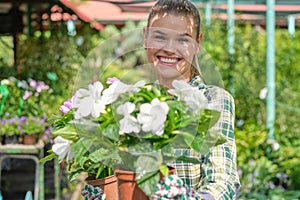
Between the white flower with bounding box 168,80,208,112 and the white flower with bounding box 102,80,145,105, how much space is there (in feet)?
0.21

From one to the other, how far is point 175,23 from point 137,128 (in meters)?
0.37

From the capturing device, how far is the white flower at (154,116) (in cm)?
127

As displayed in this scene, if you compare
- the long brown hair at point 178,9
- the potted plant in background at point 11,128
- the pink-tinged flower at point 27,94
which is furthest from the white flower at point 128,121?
the pink-tinged flower at point 27,94

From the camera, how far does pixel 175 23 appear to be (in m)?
1.57

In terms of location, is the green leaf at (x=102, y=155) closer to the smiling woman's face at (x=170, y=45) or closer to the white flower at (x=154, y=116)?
the white flower at (x=154, y=116)

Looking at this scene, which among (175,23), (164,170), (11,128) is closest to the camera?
(164,170)

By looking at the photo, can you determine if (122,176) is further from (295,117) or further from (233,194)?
(295,117)

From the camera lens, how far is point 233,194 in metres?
1.49

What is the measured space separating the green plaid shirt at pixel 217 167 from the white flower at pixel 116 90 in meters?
0.16

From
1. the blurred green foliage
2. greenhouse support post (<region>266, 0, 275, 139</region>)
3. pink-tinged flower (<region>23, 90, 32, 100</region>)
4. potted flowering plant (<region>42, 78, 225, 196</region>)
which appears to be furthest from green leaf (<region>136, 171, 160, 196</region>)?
greenhouse support post (<region>266, 0, 275, 139</region>)

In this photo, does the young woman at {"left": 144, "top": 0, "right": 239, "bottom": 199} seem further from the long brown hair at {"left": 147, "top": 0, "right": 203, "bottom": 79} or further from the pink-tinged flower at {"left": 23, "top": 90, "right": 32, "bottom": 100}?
the pink-tinged flower at {"left": 23, "top": 90, "right": 32, "bottom": 100}

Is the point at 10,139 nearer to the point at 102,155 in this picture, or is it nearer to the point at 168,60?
the point at 168,60

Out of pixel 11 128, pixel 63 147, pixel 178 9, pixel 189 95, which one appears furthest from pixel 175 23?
pixel 11 128

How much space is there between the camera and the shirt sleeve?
1444 millimetres
